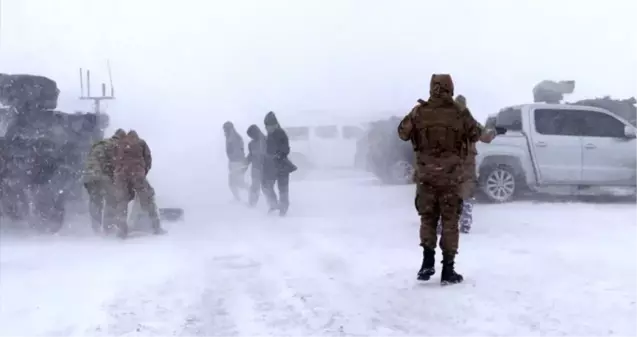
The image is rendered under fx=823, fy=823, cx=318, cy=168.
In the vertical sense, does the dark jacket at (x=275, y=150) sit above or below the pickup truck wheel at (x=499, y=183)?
→ above

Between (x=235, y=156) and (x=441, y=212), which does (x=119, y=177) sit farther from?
(x=441, y=212)

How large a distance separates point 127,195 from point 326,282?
5.19m

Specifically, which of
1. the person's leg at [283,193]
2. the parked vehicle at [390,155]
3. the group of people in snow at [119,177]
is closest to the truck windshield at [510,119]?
the person's leg at [283,193]

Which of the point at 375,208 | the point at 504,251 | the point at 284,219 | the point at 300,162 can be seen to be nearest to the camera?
the point at 504,251

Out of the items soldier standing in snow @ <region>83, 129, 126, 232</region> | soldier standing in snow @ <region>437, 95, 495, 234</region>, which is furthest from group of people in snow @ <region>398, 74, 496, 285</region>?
soldier standing in snow @ <region>83, 129, 126, 232</region>

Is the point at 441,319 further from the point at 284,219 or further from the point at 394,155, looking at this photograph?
the point at 394,155

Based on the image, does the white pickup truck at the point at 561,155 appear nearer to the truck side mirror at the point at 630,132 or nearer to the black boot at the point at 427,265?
the truck side mirror at the point at 630,132

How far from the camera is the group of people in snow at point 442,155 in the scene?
678cm

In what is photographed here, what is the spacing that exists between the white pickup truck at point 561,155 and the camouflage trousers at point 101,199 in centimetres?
635

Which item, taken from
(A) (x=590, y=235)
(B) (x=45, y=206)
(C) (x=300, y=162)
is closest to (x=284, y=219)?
(B) (x=45, y=206)

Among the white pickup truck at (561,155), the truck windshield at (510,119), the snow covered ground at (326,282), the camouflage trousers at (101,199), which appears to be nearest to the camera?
the snow covered ground at (326,282)

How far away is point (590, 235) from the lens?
10086 millimetres

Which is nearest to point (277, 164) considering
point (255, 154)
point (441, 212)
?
point (255, 154)

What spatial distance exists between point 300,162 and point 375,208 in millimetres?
10768
